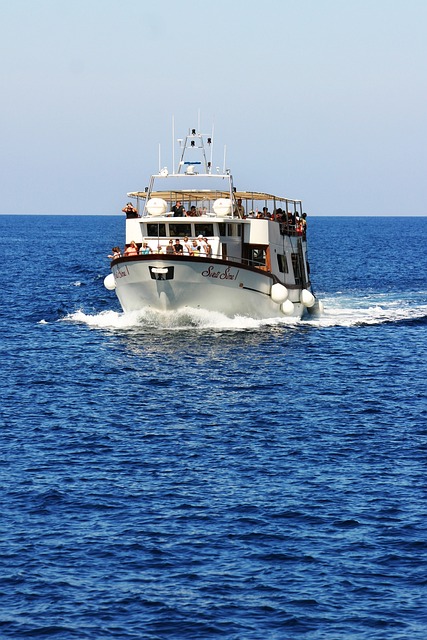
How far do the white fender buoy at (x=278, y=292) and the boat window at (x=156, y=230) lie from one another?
6226 mm

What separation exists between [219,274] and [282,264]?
8.89m

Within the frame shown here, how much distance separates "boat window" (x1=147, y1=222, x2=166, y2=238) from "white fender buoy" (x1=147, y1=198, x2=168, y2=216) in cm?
63

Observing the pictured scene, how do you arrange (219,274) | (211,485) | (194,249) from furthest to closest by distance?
(194,249) < (219,274) < (211,485)

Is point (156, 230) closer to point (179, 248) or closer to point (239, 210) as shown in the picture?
point (179, 248)

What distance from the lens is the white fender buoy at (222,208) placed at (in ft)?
182

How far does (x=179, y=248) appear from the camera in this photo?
52.4 metres

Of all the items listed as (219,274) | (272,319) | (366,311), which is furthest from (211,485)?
(366,311)

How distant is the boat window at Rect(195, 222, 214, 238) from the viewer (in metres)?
54.9

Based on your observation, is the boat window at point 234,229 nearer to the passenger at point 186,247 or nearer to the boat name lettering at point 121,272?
the passenger at point 186,247

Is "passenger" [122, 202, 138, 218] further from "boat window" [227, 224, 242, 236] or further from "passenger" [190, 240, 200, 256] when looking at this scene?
"boat window" [227, 224, 242, 236]

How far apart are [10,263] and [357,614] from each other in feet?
351

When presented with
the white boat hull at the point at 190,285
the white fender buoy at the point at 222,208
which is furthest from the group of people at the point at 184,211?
the white boat hull at the point at 190,285

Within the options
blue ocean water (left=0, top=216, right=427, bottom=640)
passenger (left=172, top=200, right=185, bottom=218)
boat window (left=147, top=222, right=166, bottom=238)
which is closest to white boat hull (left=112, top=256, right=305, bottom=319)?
blue ocean water (left=0, top=216, right=427, bottom=640)

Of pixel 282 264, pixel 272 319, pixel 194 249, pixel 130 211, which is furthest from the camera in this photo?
pixel 282 264
